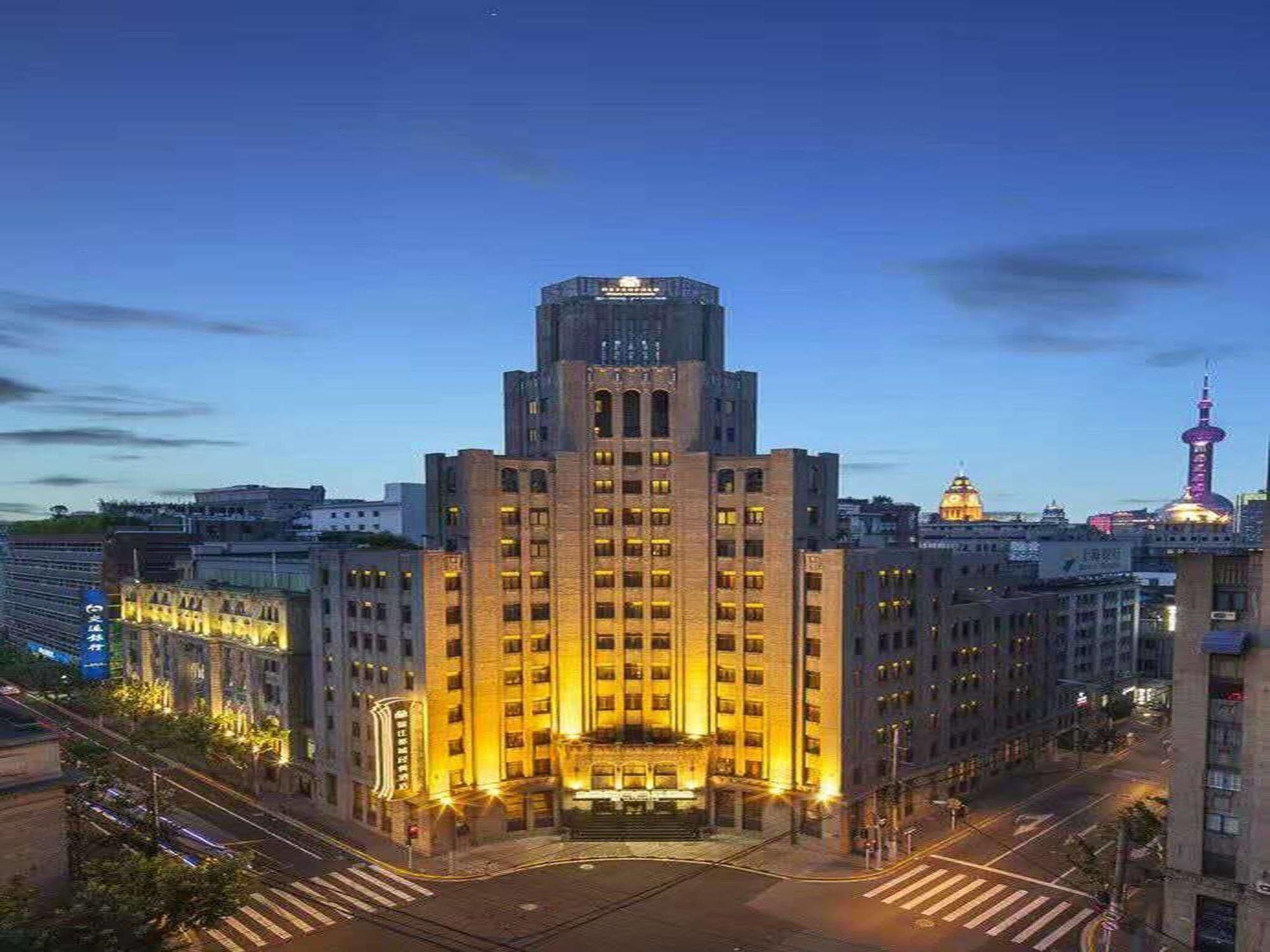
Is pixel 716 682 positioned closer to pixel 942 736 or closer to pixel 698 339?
pixel 942 736

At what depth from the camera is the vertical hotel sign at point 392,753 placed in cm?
7669

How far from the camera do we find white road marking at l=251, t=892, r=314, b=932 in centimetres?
6450

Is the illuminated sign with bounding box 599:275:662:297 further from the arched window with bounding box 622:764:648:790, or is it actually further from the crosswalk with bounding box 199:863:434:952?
the crosswalk with bounding box 199:863:434:952

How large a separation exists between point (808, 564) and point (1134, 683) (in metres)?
80.1

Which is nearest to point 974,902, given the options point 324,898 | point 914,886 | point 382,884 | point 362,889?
point 914,886

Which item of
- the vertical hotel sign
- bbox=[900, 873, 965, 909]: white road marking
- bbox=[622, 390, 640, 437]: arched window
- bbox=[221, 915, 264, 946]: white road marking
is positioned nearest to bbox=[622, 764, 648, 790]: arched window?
the vertical hotel sign

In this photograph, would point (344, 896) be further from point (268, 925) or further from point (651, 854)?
point (651, 854)

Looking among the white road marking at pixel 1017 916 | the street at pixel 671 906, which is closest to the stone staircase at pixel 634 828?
the street at pixel 671 906

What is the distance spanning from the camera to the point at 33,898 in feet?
164

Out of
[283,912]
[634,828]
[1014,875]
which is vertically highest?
[283,912]

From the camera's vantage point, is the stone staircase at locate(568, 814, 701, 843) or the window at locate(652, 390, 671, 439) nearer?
the stone staircase at locate(568, 814, 701, 843)

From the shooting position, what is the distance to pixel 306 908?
6762 centimetres

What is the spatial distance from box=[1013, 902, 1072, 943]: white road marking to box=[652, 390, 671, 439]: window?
5075 cm

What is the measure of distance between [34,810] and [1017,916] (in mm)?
65864
